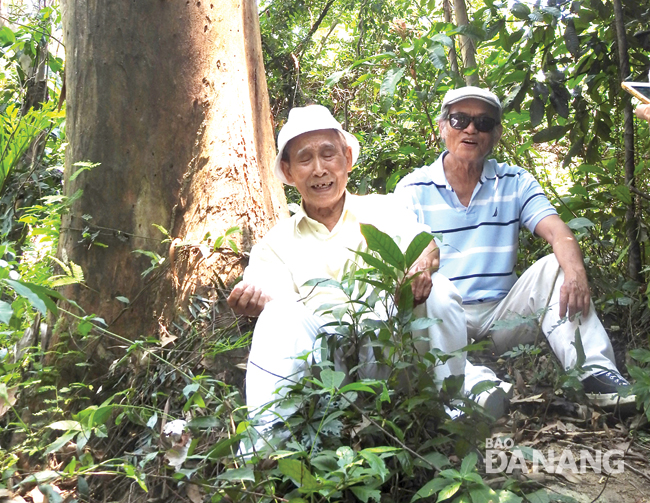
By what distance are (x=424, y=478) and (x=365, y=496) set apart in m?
0.41

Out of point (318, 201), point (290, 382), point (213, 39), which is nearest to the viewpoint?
point (290, 382)

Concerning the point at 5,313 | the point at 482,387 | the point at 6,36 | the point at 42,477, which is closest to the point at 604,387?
the point at 482,387

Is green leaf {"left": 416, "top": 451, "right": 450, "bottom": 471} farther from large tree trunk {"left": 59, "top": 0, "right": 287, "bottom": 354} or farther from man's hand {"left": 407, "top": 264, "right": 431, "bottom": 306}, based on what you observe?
large tree trunk {"left": 59, "top": 0, "right": 287, "bottom": 354}

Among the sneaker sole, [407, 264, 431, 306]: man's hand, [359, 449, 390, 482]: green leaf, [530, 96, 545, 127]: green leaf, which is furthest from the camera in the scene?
[530, 96, 545, 127]: green leaf

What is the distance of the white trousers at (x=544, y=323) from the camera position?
124 inches

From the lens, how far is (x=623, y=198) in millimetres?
3695

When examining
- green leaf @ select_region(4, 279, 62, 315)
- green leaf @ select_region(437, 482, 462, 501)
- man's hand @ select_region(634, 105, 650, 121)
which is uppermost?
man's hand @ select_region(634, 105, 650, 121)

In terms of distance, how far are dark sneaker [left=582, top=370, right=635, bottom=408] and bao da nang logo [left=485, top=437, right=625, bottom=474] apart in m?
0.29

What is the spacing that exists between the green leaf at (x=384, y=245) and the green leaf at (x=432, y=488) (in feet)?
2.51

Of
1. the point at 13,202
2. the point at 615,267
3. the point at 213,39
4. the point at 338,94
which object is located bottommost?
the point at 615,267

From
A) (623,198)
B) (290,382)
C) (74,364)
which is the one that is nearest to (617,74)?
(623,198)

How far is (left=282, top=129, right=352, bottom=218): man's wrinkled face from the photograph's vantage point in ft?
10.8

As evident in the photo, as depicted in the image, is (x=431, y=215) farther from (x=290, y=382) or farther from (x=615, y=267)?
(x=290, y=382)

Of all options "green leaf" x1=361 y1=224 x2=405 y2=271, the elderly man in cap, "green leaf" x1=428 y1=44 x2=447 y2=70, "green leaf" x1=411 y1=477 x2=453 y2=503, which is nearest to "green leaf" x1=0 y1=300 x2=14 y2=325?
"green leaf" x1=361 y1=224 x2=405 y2=271
